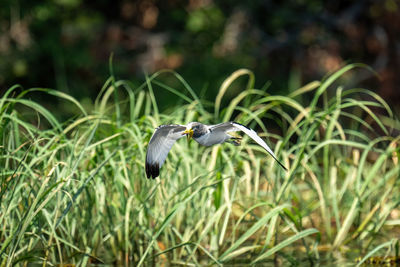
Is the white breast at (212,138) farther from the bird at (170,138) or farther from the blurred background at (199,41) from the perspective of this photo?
the blurred background at (199,41)

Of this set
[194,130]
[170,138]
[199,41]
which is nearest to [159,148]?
[170,138]

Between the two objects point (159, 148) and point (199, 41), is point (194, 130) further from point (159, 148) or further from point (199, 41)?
point (199, 41)

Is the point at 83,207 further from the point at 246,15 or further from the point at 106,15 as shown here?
the point at 106,15

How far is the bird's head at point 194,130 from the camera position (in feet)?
7.25

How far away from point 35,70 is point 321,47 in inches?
170

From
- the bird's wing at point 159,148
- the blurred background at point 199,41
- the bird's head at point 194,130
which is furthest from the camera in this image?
the blurred background at point 199,41

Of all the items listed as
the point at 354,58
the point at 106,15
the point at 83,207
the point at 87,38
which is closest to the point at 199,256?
the point at 83,207

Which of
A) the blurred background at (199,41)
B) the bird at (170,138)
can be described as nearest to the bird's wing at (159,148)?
the bird at (170,138)

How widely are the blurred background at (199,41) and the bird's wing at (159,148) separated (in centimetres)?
572

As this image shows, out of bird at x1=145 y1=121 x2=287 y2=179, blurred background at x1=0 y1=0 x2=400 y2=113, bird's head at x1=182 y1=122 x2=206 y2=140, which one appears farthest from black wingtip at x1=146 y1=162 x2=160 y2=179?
blurred background at x1=0 y1=0 x2=400 y2=113

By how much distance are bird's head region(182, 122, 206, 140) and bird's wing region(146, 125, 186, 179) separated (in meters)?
0.06

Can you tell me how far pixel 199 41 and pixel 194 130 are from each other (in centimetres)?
744

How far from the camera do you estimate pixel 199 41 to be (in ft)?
31.4

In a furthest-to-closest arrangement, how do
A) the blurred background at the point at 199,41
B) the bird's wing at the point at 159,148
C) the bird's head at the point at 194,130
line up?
the blurred background at the point at 199,41 < the bird's wing at the point at 159,148 < the bird's head at the point at 194,130
